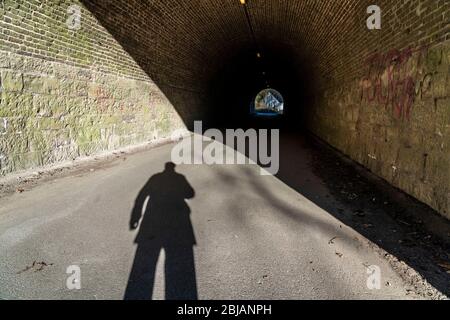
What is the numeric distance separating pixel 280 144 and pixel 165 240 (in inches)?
335

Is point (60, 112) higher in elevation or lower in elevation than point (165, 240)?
higher

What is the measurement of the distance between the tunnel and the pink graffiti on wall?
0.03m

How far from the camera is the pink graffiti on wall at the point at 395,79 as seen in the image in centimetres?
454

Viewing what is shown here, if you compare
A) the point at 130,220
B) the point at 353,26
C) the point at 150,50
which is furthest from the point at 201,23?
the point at 130,220

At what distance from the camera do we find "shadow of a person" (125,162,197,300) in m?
2.60

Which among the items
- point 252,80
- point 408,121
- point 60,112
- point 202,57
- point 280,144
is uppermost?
point 252,80

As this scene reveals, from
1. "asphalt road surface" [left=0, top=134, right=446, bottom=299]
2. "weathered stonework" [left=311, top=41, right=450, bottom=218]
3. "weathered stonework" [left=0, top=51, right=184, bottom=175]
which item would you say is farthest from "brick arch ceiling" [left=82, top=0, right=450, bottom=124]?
"asphalt road surface" [left=0, top=134, right=446, bottom=299]

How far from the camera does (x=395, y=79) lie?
16.9 ft

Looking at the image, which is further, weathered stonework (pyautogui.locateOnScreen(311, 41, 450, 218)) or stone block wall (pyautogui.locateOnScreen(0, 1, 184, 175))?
stone block wall (pyautogui.locateOnScreen(0, 1, 184, 175))

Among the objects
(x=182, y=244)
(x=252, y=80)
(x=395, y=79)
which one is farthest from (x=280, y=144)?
(x=252, y=80)

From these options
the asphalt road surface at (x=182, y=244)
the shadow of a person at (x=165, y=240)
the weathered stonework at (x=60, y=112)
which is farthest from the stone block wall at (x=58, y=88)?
the shadow of a person at (x=165, y=240)

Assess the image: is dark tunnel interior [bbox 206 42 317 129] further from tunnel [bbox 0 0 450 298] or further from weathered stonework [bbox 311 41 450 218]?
weathered stonework [bbox 311 41 450 218]

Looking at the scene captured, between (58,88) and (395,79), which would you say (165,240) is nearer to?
(395,79)
